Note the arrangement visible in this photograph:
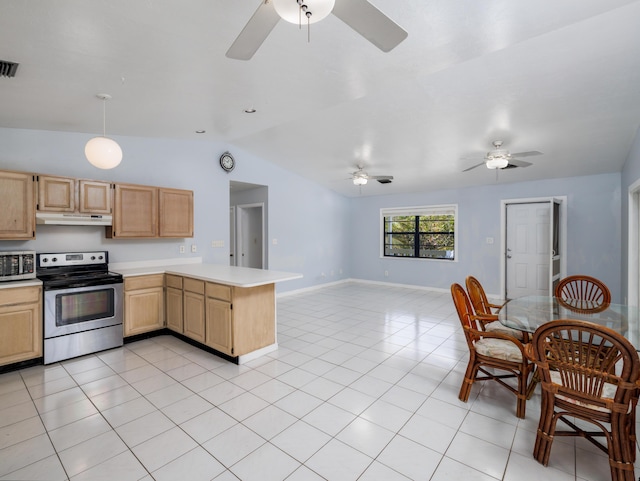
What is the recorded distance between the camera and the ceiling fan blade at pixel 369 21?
4.38 feet

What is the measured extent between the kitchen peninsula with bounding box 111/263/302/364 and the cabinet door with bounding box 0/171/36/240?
3.29 feet

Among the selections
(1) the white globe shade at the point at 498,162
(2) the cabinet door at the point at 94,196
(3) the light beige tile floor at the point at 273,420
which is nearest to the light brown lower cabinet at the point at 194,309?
(3) the light beige tile floor at the point at 273,420

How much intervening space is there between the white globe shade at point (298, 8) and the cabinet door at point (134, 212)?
11.2 ft

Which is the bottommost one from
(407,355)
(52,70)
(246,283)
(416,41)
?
(407,355)

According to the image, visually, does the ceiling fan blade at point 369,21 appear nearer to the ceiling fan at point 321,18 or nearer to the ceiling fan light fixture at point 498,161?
the ceiling fan at point 321,18

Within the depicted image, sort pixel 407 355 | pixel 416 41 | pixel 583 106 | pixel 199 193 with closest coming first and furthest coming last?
pixel 416 41, pixel 583 106, pixel 407 355, pixel 199 193

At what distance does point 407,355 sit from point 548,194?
442cm

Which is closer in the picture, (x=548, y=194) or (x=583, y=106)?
(x=583, y=106)

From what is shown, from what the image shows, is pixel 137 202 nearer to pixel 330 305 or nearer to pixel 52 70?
pixel 52 70

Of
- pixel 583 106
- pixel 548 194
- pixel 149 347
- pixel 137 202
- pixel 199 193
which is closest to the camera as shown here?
pixel 583 106

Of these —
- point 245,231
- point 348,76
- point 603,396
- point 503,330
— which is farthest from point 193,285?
point 603,396

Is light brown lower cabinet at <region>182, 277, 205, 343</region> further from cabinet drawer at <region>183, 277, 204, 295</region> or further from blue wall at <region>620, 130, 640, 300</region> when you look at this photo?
blue wall at <region>620, 130, 640, 300</region>

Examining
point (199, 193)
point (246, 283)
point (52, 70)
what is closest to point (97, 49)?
point (52, 70)

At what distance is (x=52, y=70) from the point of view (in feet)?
7.47
